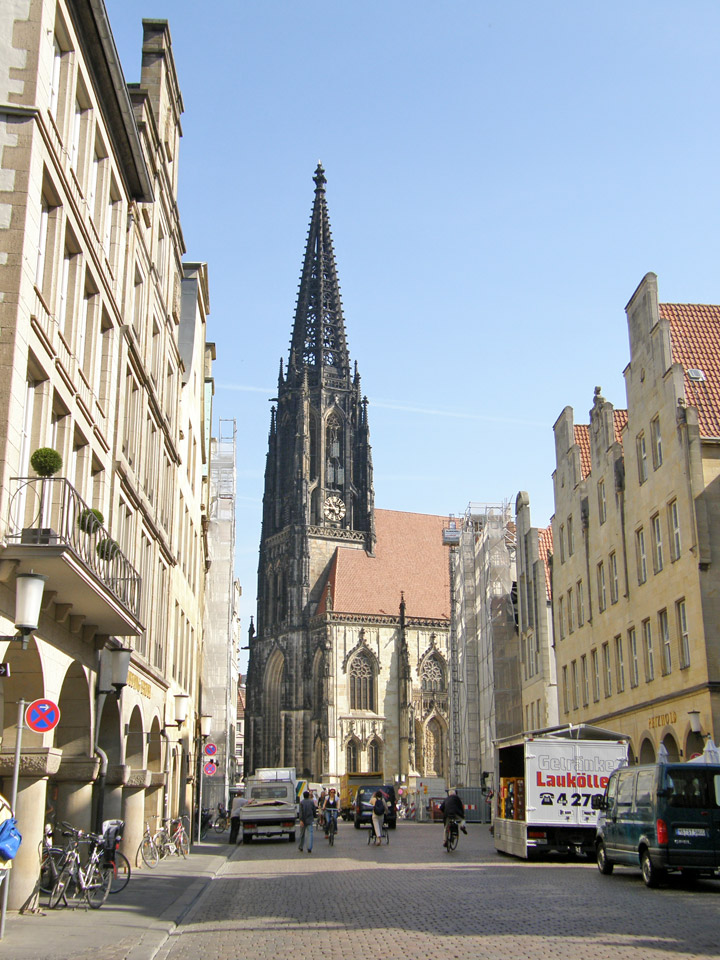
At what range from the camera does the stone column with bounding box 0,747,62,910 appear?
13531 millimetres

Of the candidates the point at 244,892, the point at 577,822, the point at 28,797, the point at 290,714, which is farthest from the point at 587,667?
the point at 290,714

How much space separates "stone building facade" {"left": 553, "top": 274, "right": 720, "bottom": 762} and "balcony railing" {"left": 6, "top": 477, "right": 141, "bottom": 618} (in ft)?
48.2

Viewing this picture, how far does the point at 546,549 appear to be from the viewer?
167ft

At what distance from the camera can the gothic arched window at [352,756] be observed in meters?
87.6

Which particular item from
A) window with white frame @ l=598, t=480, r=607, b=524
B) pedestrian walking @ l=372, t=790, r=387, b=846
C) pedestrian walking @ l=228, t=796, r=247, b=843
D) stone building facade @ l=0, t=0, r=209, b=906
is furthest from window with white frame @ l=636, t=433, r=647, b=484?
pedestrian walking @ l=228, t=796, r=247, b=843

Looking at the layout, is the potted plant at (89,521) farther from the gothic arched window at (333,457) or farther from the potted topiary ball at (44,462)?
the gothic arched window at (333,457)

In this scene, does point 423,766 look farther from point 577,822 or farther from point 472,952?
point 472,952

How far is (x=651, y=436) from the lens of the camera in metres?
30.1

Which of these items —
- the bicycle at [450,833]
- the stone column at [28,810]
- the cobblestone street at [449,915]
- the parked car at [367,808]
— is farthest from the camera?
the parked car at [367,808]

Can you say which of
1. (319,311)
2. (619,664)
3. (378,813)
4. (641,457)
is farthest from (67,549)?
(319,311)

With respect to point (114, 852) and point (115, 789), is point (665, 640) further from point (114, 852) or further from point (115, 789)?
point (114, 852)

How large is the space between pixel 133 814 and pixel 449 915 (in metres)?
10.7

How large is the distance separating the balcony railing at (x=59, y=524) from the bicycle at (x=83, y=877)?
10.2ft

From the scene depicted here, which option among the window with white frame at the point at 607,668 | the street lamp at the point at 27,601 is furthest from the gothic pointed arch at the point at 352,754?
the street lamp at the point at 27,601
